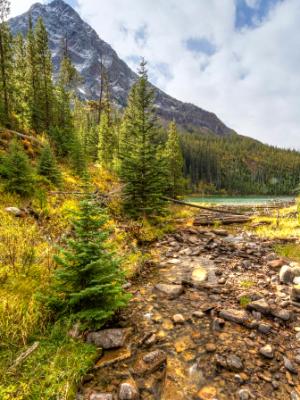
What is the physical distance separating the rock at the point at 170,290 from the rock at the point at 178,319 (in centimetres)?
88

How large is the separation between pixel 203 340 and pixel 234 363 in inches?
27.4

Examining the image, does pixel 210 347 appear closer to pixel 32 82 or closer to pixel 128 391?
pixel 128 391

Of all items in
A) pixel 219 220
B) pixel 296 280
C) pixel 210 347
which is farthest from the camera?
pixel 219 220

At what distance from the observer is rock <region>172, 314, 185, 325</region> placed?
16.0 ft

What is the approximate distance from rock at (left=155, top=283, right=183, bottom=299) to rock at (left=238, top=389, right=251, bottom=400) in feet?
8.87

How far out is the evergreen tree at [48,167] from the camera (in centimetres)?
1227

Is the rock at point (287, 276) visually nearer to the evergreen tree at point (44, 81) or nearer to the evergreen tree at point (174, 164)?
the evergreen tree at point (174, 164)

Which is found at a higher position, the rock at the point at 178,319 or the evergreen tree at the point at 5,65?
the evergreen tree at the point at 5,65

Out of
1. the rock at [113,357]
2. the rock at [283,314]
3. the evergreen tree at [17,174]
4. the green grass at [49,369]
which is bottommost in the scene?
the rock at [113,357]

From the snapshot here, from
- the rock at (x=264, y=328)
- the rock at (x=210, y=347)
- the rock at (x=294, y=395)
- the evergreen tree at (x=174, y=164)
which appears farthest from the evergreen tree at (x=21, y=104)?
the rock at (x=294, y=395)

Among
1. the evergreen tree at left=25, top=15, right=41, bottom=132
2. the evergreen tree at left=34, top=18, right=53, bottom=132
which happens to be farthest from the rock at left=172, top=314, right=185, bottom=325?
the evergreen tree at left=34, top=18, right=53, bottom=132

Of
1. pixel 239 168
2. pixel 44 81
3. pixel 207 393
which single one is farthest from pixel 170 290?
pixel 239 168

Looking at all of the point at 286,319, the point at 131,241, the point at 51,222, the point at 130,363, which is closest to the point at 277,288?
the point at 286,319

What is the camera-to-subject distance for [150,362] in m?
3.74
